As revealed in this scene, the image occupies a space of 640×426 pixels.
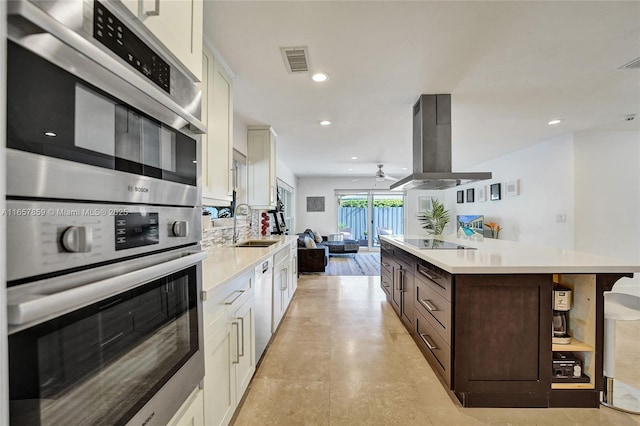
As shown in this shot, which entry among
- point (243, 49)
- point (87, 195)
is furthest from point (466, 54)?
point (87, 195)

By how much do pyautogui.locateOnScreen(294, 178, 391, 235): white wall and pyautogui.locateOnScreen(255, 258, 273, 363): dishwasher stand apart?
21.4ft

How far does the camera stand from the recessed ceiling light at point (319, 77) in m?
2.41

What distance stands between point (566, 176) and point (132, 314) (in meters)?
5.64

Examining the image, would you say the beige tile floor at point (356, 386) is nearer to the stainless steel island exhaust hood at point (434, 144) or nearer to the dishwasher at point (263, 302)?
the dishwasher at point (263, 302)

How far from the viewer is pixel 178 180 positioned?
3.02ft

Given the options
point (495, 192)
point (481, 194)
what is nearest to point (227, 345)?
point (495, 192)

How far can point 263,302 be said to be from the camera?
2236mm

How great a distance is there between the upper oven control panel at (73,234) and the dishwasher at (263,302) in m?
1.34

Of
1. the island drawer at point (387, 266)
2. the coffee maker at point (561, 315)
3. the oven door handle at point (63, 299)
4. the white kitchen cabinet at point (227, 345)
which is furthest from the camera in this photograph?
the island drawer at point (387, 266)

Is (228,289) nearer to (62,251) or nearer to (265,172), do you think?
(62,251)

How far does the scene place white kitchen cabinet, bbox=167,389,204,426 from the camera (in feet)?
3.14

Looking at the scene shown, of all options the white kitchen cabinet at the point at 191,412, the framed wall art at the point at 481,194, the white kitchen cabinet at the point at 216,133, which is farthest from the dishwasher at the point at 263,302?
the framed wall art at the point at 481,194

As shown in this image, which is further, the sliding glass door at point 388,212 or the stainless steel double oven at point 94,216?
the sliding glass door at point 388,212

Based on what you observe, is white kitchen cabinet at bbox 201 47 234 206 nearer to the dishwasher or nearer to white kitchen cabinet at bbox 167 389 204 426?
the dishwasher
